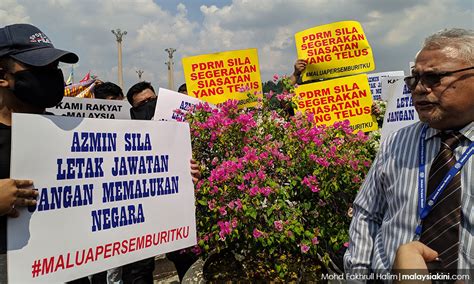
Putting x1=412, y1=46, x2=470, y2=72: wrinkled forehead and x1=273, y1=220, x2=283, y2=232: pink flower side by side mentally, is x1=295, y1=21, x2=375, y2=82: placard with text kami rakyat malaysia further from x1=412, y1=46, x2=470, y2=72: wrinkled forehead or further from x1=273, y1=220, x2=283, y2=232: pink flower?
x1=412, y1=46, x2=470, y2=72: wrinkled forehead

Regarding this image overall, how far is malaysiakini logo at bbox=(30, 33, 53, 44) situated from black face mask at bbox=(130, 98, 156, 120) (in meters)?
2.77

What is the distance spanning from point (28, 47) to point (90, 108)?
3.73m

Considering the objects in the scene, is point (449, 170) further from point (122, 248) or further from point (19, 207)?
point (19, 207)

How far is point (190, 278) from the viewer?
3.11 meters

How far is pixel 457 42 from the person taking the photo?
1575 mm

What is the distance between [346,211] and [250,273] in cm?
87

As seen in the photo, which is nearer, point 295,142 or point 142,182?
point 142,182

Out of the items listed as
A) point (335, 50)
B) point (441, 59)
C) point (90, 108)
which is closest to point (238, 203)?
point (441, 59)

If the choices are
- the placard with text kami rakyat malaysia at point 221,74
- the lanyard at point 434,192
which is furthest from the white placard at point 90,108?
the lanyard at point 434,192

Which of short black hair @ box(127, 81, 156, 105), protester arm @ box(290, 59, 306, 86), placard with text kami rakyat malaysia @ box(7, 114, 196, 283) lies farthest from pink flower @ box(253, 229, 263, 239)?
short black hair @ box(127, 81, 156, 105)

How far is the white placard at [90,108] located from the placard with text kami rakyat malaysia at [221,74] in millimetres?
1315

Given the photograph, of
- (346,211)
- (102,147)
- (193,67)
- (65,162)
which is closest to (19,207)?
(65,162)

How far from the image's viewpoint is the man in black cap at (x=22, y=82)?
1.71 meters

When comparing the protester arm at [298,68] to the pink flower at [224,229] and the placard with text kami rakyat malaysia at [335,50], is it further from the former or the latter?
the pink flower at [224,229]
